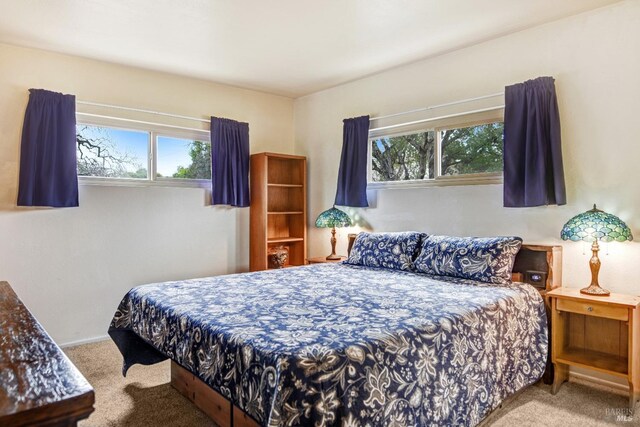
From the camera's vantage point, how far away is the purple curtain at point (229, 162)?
14.1 feet

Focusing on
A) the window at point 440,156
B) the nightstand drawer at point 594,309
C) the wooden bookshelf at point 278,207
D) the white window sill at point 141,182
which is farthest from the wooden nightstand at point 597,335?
the white window sill at point 141,182

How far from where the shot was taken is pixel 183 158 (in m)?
4.25

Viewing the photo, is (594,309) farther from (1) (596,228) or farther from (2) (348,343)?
(2) (348,343)

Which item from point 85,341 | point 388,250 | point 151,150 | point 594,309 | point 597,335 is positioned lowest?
point 85,341

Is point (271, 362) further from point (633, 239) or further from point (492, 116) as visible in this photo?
point (492, 116)

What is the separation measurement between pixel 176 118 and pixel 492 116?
2979mm

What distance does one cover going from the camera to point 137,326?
98.3 inches

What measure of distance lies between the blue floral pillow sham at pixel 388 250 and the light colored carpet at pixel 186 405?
123 centimetres

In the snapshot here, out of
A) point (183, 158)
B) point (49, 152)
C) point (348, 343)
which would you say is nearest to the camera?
point (348, 343)

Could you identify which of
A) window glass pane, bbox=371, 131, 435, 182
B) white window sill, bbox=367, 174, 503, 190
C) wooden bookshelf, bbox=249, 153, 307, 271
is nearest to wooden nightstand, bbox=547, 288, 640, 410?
white window sill, bbox=367, 174, 503, 190

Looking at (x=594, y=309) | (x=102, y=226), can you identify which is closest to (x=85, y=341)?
(x=102, y=226)

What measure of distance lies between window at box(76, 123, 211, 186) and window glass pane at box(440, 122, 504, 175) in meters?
2.48

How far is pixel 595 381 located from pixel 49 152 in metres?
4.47

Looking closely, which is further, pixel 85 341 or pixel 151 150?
pixel 151 150
